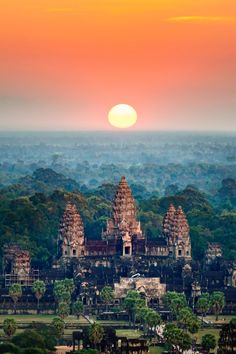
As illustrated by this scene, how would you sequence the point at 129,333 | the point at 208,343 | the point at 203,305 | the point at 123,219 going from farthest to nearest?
the point at 123,219, the point at 203,305, the point at 129,333, the point at 208,343

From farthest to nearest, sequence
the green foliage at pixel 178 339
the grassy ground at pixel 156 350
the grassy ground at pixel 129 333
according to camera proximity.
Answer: the grassy ground at pixel 129 333
the grassy ground at pixel 156 350
the green foliage at pixel 178 339

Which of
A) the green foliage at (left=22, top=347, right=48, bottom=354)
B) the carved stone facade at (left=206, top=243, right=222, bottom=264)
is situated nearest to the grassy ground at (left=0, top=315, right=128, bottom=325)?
the green foliage at (left=22, top=347, right=48, bottom=354)

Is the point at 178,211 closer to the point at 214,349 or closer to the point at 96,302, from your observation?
the point at 96,302

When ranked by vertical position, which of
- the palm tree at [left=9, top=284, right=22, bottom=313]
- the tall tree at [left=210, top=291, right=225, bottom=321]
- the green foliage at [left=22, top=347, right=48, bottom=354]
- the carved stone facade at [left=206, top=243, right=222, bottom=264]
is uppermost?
the carved stone facade at [left=206, top=243, right=222, bottom=264]

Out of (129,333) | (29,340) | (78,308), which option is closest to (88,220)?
(78,308)

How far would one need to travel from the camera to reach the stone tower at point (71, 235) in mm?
95188

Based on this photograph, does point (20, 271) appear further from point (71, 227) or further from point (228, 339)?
point (228, 339)

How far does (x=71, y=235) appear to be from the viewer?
9581 cm

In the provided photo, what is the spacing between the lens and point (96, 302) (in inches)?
3292

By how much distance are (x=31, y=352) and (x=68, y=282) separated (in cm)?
1971

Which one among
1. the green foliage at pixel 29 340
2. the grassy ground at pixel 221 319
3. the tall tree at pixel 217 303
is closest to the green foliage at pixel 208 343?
the green foliage at pixel 29 340

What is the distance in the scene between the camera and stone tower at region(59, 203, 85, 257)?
9519 centimetres

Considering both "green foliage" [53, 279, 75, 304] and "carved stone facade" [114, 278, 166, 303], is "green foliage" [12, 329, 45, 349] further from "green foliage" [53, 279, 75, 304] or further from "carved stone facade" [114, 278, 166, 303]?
"carved stone facade" [114, 278, 166, 303]

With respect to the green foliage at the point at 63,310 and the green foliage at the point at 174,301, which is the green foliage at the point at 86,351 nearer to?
the green foliage at the point at 174,301
